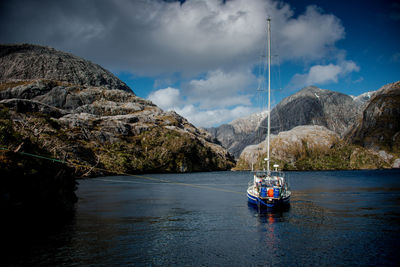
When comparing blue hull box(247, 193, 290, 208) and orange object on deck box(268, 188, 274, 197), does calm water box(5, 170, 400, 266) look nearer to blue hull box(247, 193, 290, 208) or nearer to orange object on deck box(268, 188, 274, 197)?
blue hull box(247, 193, 290, 208)

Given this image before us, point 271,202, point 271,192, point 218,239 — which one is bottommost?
point 218,239

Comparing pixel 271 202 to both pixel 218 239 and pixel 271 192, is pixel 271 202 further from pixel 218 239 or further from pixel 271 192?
pixel 218 239

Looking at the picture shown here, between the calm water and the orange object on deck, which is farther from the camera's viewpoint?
the orange object on deck

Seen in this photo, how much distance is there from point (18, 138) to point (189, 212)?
30.7 meters

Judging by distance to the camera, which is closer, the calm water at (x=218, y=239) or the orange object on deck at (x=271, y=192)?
the calm water at (x=218, y=239)

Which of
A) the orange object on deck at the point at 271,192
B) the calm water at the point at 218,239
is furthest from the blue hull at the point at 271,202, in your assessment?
the calm water at the point at 218,239

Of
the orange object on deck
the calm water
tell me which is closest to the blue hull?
the orange object on deck

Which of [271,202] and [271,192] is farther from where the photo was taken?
[271,192]

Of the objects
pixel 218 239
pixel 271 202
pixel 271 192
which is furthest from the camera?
pixel 271 192

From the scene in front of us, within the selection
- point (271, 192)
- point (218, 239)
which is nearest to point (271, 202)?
point (271, 192)

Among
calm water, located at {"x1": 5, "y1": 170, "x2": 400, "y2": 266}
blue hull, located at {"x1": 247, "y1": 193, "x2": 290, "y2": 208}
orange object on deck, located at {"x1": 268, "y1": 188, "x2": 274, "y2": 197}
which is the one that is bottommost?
calm water, located at {"x1": 5, "y1": 170, "x2": 400, "y2": 266}

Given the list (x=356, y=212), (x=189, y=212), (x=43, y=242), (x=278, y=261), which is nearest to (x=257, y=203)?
(x=189, y=212)

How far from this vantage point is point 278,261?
26375 mm

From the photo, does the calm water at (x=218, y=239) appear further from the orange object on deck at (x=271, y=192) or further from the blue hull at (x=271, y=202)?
the orange object on deck at (x=271, y=192)
